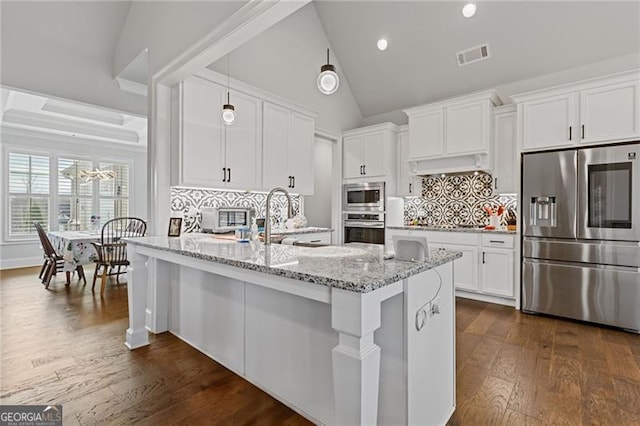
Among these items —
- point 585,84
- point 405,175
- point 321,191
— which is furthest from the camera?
point 321,191

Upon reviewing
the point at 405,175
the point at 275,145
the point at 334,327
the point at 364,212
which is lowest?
the point at 334,327

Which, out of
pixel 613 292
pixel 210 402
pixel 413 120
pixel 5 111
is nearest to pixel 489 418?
pixel 210 402

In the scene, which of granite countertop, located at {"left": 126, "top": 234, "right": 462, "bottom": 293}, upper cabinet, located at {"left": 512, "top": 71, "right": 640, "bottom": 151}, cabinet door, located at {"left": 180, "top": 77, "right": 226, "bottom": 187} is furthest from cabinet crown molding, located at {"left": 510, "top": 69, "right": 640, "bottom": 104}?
cabinet door, located at {"left": 180, "top": 77, "right": 226, "bottom": 187}

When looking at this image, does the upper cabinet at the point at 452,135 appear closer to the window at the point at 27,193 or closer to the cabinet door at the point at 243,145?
the cabinet door at the point at 243,145

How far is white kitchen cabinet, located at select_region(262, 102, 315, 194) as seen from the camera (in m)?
4.09

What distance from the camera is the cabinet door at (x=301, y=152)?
4.45m

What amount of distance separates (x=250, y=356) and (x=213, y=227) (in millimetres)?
1701

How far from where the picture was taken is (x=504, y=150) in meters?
4.15

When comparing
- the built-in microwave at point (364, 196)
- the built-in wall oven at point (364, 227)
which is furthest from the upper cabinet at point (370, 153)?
the built-in wall oven at point (364, 227)

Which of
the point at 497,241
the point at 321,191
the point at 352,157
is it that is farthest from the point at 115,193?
the point at 497,241

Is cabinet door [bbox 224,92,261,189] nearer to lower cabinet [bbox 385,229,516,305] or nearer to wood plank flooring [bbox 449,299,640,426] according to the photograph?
lower cabinet [bbox 385,229,516,305]

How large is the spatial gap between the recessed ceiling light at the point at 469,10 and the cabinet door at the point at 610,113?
1.58m

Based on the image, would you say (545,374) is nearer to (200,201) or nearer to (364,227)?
(364,227)

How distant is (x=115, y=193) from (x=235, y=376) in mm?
7060
